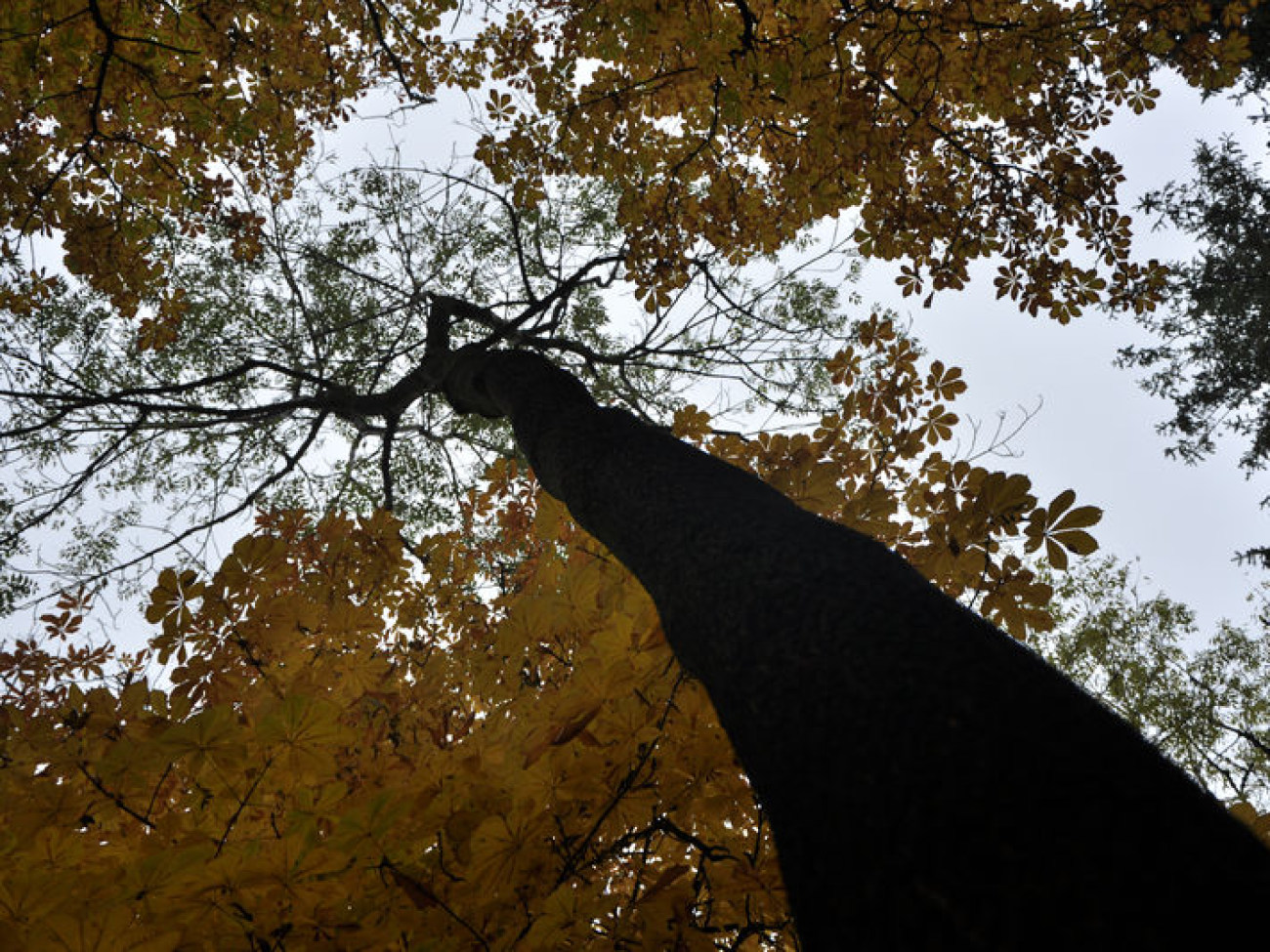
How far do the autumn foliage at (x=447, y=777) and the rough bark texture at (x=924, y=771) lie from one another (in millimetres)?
486

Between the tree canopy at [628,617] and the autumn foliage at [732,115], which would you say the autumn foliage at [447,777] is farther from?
the autumn foliage at [732,115]

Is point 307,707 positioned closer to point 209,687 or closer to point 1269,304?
point 209,687

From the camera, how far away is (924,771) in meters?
0.75

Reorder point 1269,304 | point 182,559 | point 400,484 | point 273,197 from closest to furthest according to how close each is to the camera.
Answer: point 182,559
point 273,197
point 400,484
point 1269,304

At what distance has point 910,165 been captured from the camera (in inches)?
181

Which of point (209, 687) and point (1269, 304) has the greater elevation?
point (1269, 304)

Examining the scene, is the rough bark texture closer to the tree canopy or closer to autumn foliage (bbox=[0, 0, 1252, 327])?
→ the tree canopy

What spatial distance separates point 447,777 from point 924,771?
4.03 feet

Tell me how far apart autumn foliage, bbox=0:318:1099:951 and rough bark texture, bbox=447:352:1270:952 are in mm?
486

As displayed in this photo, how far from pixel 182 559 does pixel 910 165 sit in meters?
6.20

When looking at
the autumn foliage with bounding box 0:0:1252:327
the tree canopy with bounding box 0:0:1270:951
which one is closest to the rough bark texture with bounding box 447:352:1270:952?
the tree canopy with bounding box 0:0:1270:951

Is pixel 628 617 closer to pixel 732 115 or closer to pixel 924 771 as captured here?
pixel 924 771

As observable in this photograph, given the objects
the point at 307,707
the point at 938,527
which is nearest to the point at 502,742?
the point at 307,707

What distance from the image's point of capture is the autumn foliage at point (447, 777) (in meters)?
1.15
